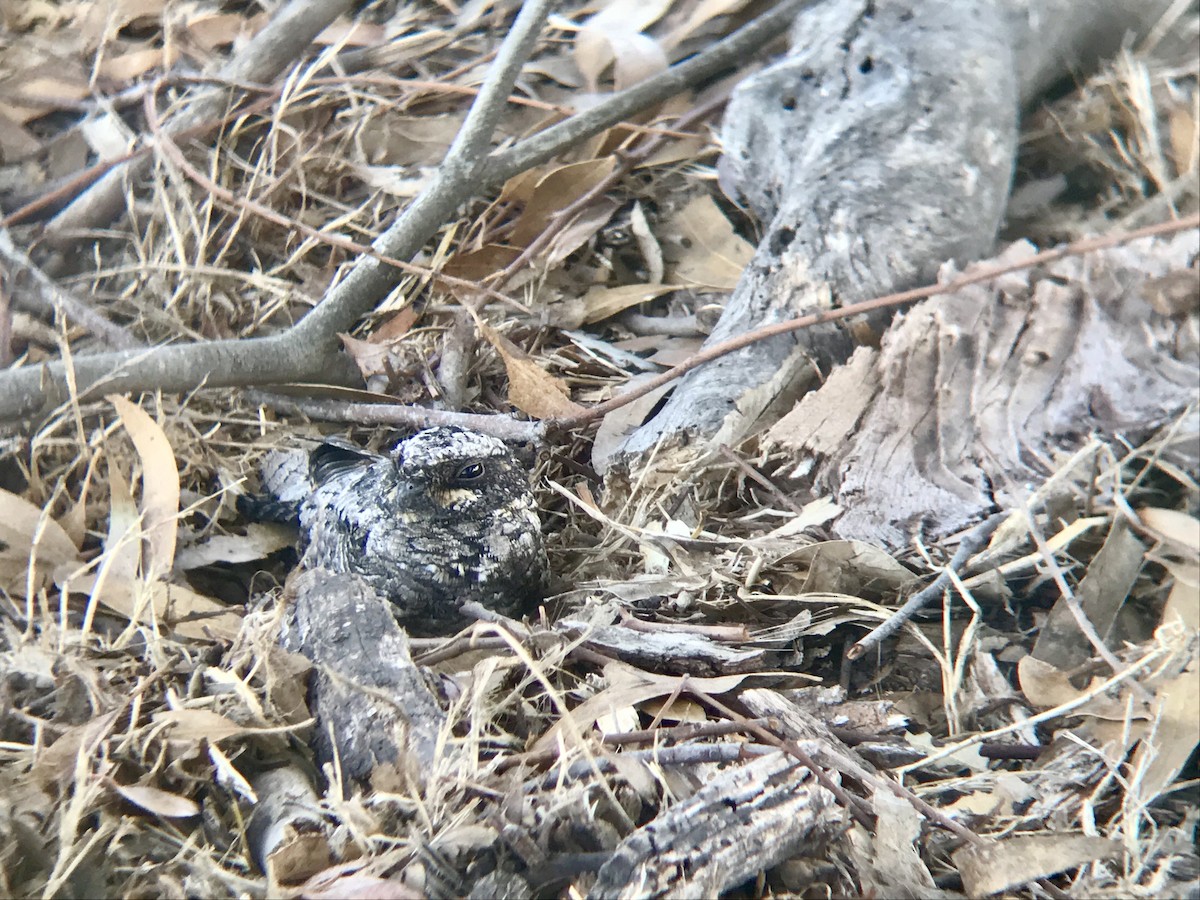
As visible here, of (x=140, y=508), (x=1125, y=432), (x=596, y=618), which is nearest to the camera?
(x=596, y=618)

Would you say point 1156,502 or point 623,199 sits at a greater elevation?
point 623,199

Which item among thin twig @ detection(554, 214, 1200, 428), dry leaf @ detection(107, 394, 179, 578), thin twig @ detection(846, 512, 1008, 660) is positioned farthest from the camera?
dry leaf @ detection(107, 394, 179, 578)

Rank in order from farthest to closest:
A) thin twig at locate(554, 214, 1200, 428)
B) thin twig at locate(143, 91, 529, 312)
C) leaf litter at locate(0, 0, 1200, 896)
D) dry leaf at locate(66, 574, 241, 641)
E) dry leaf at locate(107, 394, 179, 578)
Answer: thin twig at locate(143, 91, 529, 312), dry leaf at locate(107, 394, 179, 578), thin twig at locate(554, 214, 1200, 428), dry leaf at locate(66, 574, 241, 641), leaf litter at locate(0, 0, 1200, 896)

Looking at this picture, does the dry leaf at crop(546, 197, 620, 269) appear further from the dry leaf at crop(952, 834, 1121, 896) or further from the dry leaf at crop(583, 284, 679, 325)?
the dry leaf at crop(952, 834, 1121, 896)

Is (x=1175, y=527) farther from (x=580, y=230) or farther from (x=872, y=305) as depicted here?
(x=580, y=230)

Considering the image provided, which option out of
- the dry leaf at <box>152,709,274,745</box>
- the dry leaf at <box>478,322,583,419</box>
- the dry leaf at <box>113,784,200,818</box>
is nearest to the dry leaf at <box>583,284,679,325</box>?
the dry leaf at <box>478,322,583,419</box>

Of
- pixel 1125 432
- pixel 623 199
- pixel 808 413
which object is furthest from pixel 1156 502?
pixel 623 199

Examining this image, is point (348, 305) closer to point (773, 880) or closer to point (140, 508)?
point (140, 508)
